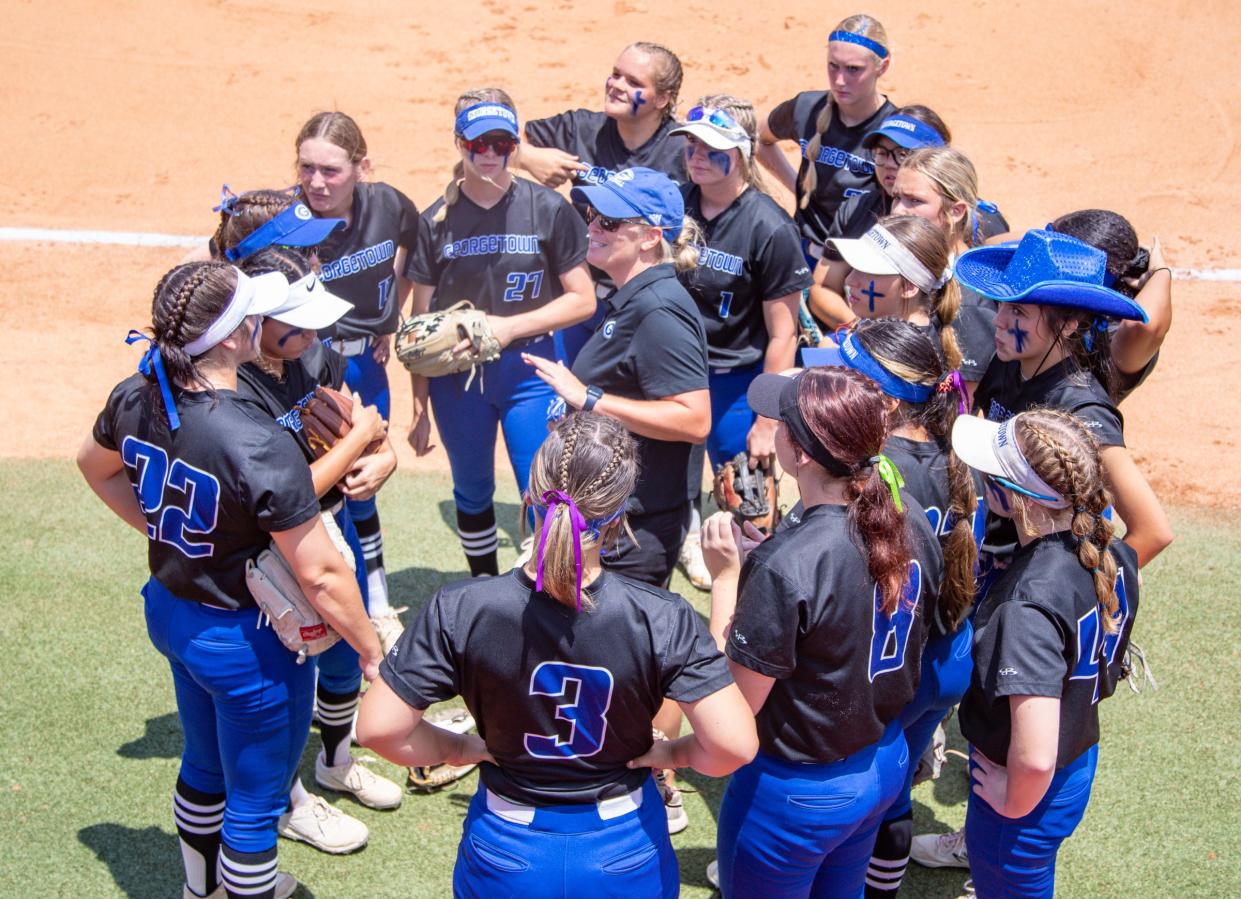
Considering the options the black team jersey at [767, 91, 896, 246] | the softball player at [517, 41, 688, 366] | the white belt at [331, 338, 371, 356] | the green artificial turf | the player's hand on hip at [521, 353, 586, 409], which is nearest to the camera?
the player's hand on hip at [521, 353, 586, 409]

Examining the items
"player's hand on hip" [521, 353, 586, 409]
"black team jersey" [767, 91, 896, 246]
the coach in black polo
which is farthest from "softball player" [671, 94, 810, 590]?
"player's hand on hip" [521, 353, 586, 409]

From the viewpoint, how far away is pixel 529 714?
265 centimetres

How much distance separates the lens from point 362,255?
5289mm

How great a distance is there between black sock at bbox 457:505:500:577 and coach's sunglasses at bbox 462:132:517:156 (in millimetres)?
1547

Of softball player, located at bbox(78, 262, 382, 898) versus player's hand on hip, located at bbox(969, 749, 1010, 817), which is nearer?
player's hand on hip, located at bbox(969, 749, 1010, 817)

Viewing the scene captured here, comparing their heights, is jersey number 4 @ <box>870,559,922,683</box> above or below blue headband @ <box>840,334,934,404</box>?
below

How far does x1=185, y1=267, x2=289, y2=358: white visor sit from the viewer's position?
126 inches

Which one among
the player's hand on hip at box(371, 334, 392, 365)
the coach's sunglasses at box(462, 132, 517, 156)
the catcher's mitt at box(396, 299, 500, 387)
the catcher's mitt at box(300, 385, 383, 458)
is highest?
the coach's sunglasses at box(462, 132, 517, 156)

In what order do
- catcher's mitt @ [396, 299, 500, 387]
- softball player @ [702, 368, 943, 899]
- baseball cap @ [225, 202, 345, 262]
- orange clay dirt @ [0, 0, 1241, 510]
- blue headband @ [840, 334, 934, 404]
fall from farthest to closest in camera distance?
orange clay dirt @ [0, 0, 1241, 510], catcher's mitt @ [396, 299, 500, 387], baseball cap @ [225, 202, 345, 262], blue headband @ [840, 334, 934, 404], softball player @ [702, 368, 943, 899]

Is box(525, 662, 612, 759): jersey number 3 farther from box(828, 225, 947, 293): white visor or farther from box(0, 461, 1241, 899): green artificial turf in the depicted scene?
box(828, 225, 947, 293): white visor

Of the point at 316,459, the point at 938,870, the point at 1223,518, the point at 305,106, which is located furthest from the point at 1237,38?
the point at 316,459

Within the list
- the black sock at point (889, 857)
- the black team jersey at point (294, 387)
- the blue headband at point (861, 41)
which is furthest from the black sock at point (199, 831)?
the blue headband at point (861, 41)

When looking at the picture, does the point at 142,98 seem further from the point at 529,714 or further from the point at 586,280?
the point at 529,714

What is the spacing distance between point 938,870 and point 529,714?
88.2 inches
